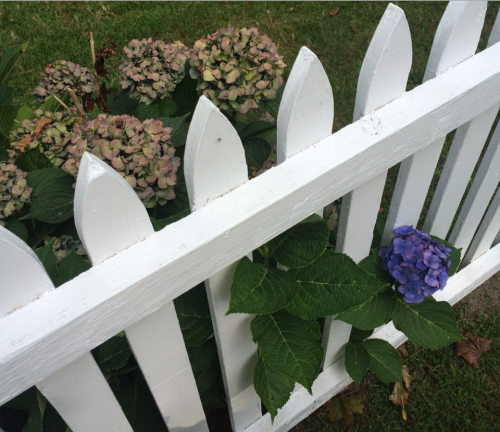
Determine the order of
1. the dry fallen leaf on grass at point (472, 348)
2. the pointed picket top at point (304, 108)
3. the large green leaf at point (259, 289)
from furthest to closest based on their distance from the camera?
the dry fallen leaf on grass at point (472, 348) < the large green leaf at point (259, 289) < the pointed picket top at point (304, 108)

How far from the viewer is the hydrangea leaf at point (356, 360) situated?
1597 millimetres

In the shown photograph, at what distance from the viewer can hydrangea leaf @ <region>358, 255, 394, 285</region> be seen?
1.44 metres

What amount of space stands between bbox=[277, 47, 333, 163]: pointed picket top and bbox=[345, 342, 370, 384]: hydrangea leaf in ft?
3.05

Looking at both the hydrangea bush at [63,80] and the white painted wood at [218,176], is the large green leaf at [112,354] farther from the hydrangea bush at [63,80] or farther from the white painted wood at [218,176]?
the hydrangea bush at [63,80]

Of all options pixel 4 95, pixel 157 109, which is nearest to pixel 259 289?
pixel 157 109

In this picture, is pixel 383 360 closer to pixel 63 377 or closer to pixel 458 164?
pixel 458 164

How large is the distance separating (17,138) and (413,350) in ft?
5.77

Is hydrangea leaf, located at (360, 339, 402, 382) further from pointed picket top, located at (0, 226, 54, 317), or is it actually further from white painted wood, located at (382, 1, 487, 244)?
pointed picket top, located at (0, 226, 54, 317)

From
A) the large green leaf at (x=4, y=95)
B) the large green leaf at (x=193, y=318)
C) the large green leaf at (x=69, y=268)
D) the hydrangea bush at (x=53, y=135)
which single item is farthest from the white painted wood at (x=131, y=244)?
the large green leaf at (x=4, y=95)

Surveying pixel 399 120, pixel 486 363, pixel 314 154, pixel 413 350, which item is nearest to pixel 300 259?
pixel 314 154

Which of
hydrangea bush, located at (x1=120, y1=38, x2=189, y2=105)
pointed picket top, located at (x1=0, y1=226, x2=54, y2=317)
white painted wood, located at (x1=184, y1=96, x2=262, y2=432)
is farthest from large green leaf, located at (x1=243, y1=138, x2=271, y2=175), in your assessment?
pointed picket top, located at (x1=0, y1=226, x2=54, y2=317)

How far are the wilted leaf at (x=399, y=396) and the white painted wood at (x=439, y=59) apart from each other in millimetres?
863

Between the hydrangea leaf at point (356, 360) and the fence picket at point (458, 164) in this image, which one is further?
the hydrangea leaf at point (356, 360)

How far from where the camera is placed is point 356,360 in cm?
162
